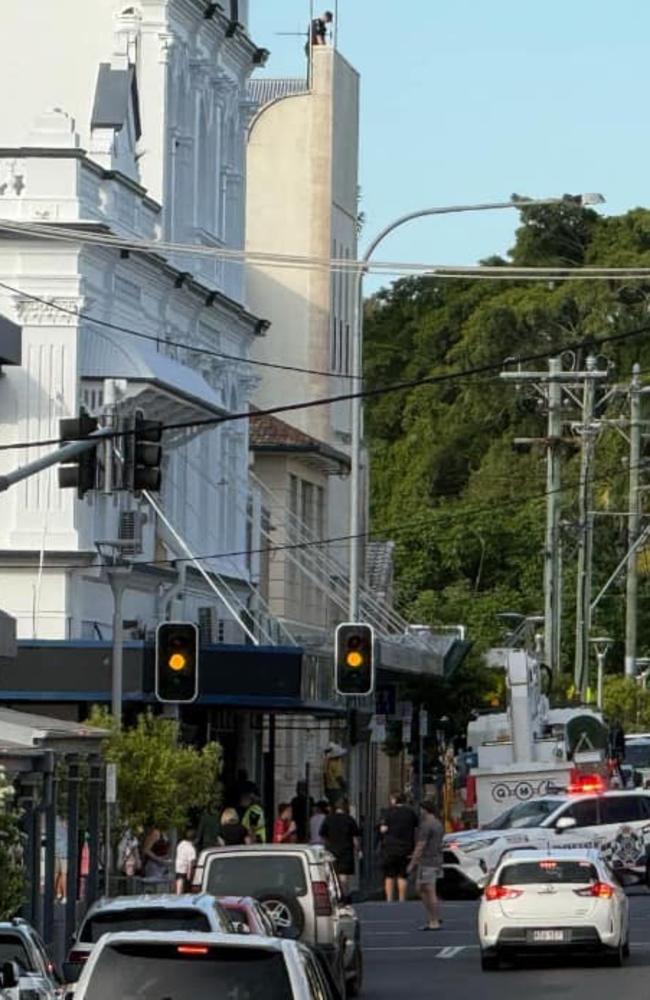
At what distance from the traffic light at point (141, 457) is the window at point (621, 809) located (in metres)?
22.4

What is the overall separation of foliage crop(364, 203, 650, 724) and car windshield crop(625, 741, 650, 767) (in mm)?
18679

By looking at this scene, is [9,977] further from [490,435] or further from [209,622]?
[490,435]

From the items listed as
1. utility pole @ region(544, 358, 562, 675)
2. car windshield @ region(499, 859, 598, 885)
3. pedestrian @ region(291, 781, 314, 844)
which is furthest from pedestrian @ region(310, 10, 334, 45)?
car windshield @ region(499, 859, 598, 885)

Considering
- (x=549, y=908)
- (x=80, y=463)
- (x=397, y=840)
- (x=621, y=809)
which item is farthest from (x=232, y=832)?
(x=621, y=809)

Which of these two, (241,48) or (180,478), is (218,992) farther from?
(241,48)

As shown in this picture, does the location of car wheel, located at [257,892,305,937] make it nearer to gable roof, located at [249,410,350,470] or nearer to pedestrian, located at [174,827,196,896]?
pedestrian, located at [174,827,196,896]

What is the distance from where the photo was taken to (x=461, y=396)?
108m

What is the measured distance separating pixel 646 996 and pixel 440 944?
8.88m

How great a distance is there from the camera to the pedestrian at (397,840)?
139 ft

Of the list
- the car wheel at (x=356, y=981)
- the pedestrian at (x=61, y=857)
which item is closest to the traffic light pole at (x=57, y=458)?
the car wheel at (x=356, y=981)

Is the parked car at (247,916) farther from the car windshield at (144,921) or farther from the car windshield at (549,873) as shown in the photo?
the car windshield at (549,873)

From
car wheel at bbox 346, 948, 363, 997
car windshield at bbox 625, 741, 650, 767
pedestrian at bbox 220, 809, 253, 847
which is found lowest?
car wheel at bbox 346, 948, 363, 997

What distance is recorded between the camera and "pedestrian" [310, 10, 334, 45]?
77688mm

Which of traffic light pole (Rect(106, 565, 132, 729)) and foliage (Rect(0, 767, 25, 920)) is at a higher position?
traffic light pole (Rect(106, 565, 132, 729))
